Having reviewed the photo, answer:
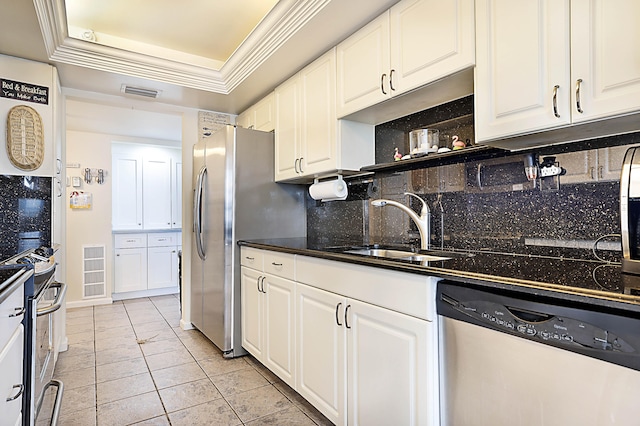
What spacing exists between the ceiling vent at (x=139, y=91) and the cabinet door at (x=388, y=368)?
2597mm

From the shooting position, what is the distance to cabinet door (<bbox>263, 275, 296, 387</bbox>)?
6.99 feet

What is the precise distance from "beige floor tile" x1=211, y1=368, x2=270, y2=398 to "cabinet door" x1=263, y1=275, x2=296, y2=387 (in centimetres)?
13

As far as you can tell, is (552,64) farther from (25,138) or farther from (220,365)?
(25,138)

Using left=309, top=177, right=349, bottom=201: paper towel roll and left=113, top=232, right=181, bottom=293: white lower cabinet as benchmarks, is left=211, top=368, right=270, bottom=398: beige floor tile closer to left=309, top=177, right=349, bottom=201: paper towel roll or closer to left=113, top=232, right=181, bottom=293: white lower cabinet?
left=309, top=177, right=349, bottom=201: paper towel roll

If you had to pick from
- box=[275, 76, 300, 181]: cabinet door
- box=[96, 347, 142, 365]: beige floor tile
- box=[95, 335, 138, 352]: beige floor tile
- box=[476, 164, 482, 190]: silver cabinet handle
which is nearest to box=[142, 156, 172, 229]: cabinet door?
box=[95, 335, 138, 352]: beige floor tile

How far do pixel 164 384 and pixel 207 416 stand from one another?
1.84ft

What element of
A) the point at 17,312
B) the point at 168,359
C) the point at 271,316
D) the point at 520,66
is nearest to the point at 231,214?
the point at 271,316

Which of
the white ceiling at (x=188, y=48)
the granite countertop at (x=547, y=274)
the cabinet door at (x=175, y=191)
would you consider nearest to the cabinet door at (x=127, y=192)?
the cabinet door at (x=175, y=191)

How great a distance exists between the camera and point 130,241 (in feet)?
16.2

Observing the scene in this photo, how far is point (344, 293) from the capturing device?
5.58 ft

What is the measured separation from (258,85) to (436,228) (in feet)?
6.24

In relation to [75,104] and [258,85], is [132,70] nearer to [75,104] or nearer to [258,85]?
[258,85]

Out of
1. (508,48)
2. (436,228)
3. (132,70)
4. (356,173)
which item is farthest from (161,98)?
(508,48)

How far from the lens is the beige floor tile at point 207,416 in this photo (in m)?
1.94
